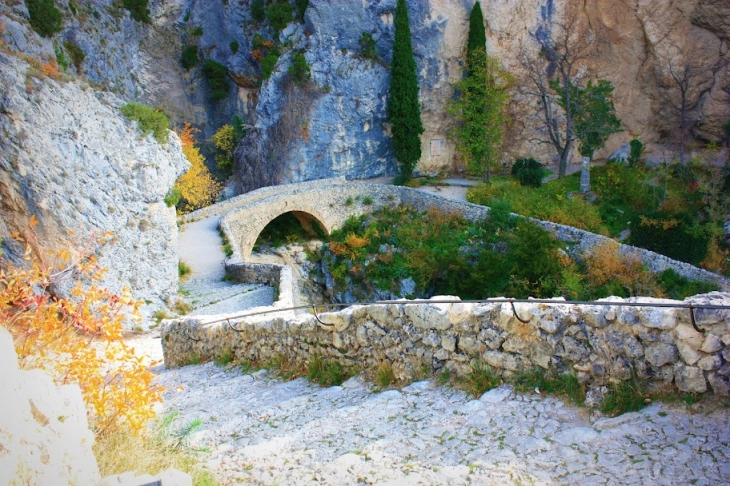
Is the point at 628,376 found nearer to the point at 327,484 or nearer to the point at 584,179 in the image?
the point at 327,484

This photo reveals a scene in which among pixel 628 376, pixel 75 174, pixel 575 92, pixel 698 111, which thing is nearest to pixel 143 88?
pixel 75 174

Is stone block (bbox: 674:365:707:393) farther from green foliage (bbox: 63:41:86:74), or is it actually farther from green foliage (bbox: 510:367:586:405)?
green foliage (bbox: 63:41:86:74)

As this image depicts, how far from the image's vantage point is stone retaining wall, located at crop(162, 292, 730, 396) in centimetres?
360

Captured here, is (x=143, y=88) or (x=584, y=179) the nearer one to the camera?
(x=584, y=179)

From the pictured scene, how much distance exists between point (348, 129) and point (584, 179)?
41.9 ft

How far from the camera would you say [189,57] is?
33.4 meters

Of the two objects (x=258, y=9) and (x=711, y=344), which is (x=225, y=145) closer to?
(x=258, y=9)

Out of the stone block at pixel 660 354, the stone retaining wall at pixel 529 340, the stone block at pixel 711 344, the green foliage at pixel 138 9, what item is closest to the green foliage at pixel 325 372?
the stone retaining wall at pixel 529 340

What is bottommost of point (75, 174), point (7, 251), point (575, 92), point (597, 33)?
point (7, 251)

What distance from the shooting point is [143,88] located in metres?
31.5

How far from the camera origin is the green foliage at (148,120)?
523 inches

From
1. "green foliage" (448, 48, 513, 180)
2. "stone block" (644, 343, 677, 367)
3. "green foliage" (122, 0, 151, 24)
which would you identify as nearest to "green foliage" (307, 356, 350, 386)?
"stone block" (644, 343, 677, 367)

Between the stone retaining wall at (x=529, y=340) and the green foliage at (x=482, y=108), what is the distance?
23.9 metres

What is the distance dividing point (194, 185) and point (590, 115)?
2027 centimetres
